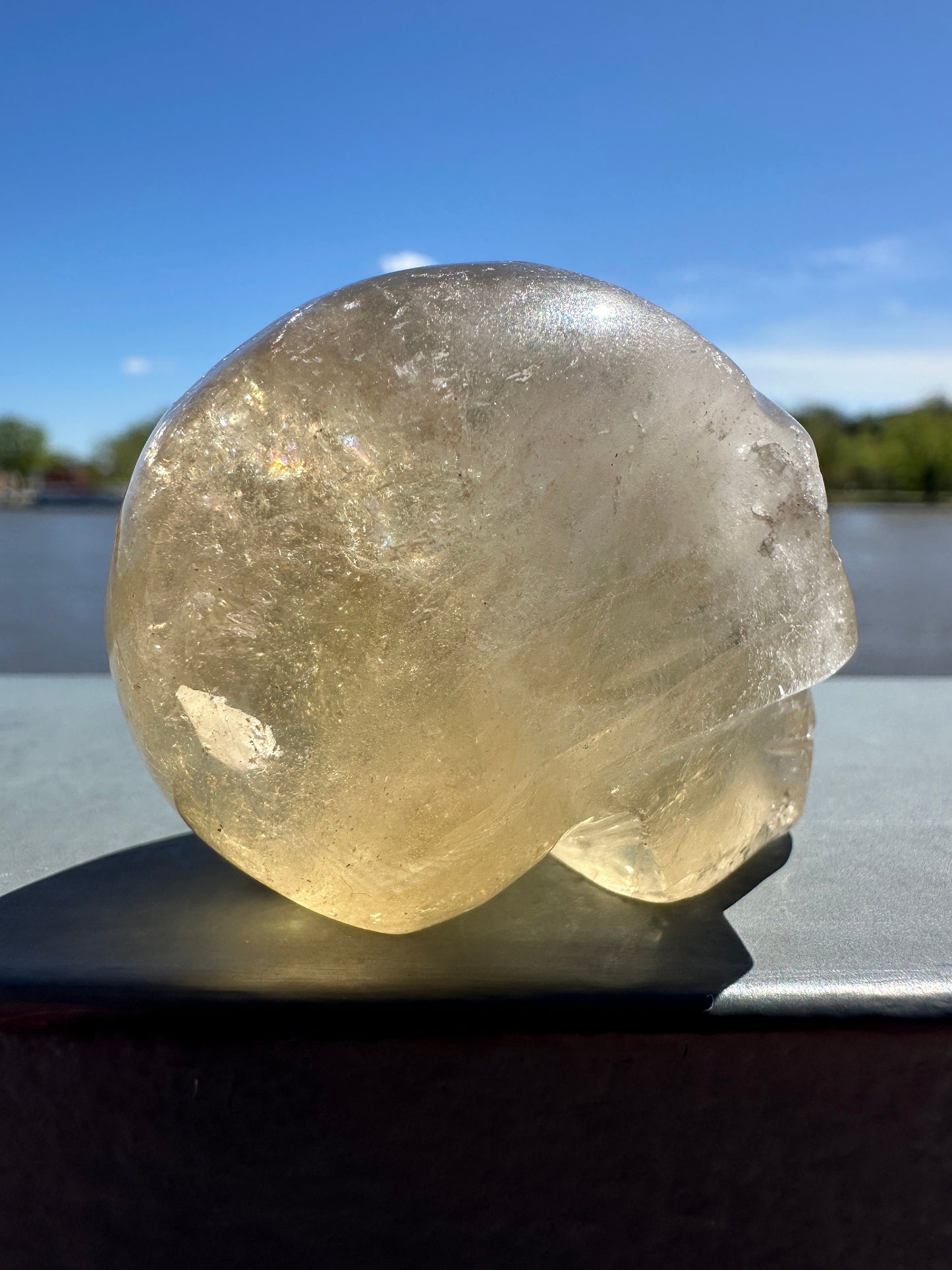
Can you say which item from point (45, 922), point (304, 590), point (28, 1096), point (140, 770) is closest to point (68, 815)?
point (140, 770)

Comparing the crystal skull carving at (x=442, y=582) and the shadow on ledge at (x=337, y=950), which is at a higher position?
the crystal skull carving at (x=442, y=582)

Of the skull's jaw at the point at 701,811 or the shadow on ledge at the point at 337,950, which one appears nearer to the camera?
the shadow on ledge at the point at 337,950

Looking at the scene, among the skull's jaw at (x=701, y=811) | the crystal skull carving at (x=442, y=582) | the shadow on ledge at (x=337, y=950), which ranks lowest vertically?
the shadow on ledge at (x=337, y=950)

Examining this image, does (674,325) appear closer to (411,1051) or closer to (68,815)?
(411,1051)

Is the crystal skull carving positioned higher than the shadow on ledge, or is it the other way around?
the crystal skull carving

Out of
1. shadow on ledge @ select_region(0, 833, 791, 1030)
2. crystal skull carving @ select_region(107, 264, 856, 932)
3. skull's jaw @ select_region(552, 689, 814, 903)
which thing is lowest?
shadow on ledge @ select_region(0, 833, 791, 1030)
